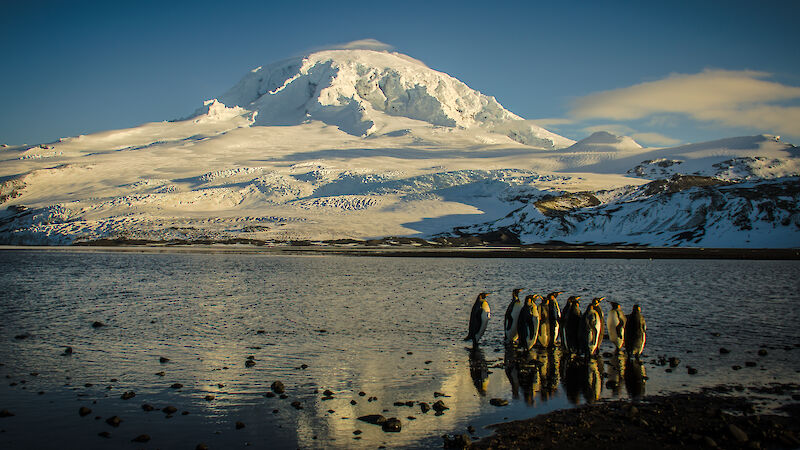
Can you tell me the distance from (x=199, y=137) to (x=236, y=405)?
616 ft

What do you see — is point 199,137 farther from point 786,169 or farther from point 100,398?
point 100,398

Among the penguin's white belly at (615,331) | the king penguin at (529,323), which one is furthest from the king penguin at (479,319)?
the penguin's white belly at (615,331)

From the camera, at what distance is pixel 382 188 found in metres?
129

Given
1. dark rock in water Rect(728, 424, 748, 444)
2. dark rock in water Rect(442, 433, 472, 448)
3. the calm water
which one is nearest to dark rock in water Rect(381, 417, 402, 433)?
the calm water

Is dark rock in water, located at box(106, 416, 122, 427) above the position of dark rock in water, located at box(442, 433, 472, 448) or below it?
above

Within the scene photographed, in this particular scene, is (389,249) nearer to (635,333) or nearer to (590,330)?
(590,330)

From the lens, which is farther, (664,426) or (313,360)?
(313,360)

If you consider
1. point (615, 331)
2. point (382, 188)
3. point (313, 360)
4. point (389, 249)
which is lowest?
point (313, 360)

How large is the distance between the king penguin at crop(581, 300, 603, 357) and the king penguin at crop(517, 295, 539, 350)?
1176mm

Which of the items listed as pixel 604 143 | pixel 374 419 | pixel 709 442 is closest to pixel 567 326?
pixel 709 442

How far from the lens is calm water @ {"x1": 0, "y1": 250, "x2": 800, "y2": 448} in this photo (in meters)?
8.48

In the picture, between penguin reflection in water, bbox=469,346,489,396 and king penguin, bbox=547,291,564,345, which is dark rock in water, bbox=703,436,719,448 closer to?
penguin reflection in water, bbox=469,346,489,396

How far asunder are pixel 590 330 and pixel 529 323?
1.47 metres

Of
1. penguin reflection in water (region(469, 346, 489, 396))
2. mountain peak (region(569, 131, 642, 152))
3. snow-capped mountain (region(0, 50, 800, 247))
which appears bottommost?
penguin reflection in water (region(469, 346, 489, 396))
